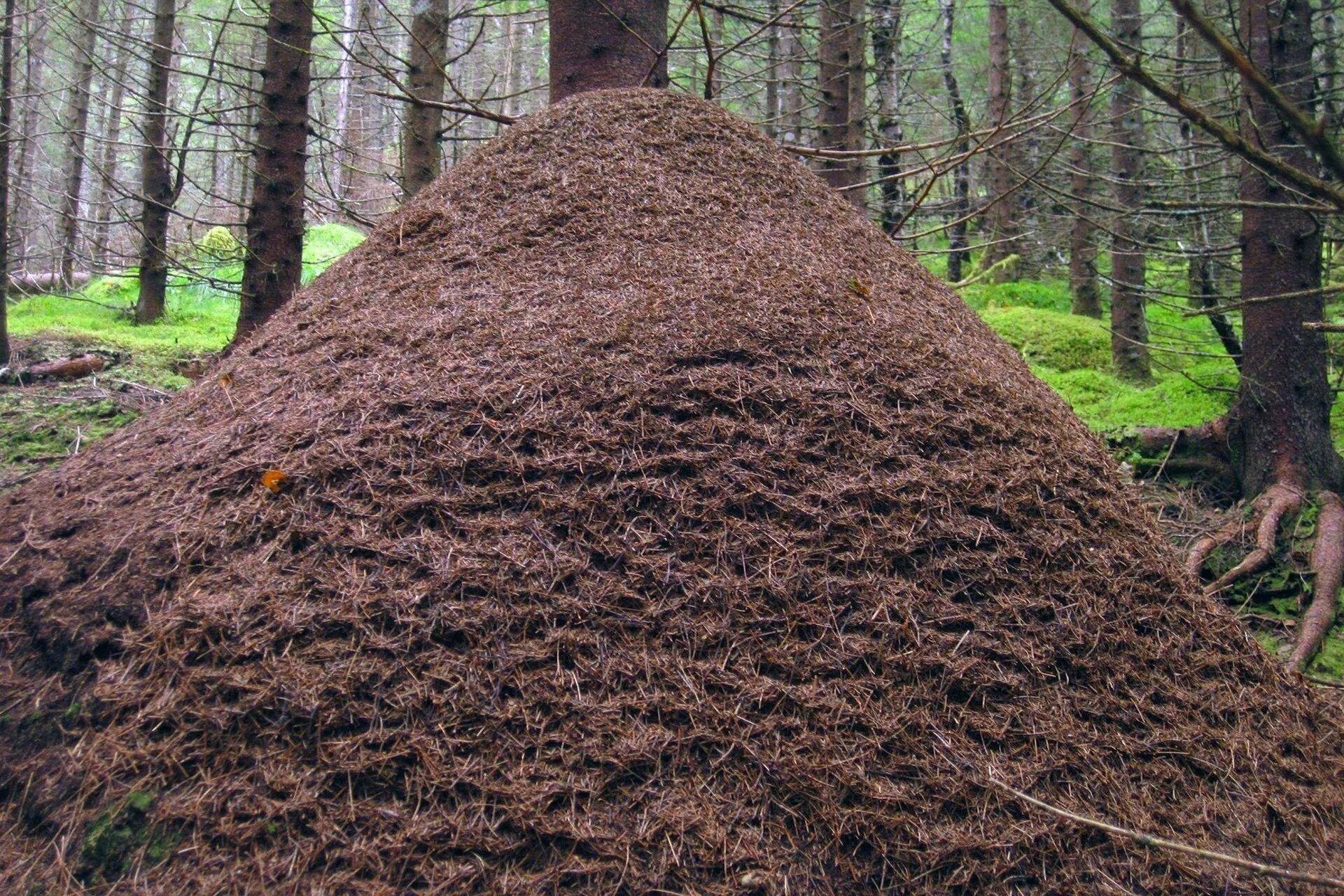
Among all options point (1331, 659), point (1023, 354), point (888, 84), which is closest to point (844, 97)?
point (1023, 354)

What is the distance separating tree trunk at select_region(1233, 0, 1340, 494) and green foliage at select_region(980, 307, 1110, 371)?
326cm

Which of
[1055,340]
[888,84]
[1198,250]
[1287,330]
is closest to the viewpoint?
[1287,330]

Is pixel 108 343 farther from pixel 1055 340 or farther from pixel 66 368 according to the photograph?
pixel 1055 340

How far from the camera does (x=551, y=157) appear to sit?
11.5 ft

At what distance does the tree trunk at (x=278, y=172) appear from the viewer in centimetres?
489

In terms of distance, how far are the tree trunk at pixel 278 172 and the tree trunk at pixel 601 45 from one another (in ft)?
5.54

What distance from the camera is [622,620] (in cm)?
232

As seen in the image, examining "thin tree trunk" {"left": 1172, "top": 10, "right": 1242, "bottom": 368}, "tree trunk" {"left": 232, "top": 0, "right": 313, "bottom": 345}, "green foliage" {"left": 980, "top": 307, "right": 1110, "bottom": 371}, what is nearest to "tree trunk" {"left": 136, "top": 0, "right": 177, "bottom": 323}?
"tree trunk" {"left": 232, "top": 0, "right": 313, "bottom": 345}

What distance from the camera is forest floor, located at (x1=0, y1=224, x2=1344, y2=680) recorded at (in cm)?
442

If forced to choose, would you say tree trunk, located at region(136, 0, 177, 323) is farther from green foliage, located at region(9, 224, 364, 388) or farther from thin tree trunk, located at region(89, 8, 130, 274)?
thin tree trunk, located at region(89, 8, 130, 274)

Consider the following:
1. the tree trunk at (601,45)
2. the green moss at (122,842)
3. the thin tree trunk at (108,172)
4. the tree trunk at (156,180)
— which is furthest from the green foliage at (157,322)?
the green moss at (122,842)

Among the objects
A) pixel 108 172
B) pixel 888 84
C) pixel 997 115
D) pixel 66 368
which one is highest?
pixel 888 84

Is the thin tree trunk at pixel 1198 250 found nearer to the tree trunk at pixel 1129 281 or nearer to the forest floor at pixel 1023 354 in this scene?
the forest floor at pixel 1023 354

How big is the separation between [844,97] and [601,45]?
3.64m
